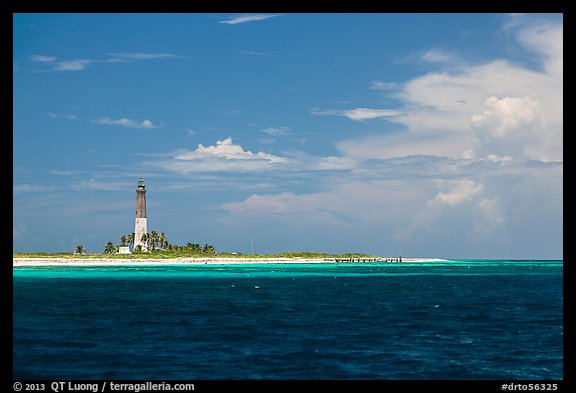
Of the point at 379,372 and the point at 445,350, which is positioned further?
the point at 445,350

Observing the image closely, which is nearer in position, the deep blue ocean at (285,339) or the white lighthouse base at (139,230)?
the deep blue ocean at (285,339)

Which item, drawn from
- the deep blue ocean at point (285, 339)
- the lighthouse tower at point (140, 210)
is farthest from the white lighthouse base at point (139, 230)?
the deep blue ocean at point (285, 339)

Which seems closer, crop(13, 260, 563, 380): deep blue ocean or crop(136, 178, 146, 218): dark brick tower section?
crop(13, 260, 563, 380): deep blue ocean

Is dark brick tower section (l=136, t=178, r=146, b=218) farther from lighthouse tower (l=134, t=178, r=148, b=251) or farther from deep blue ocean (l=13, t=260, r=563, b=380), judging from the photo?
deep blue ocean (l=13, t=260, r=563, b=380)

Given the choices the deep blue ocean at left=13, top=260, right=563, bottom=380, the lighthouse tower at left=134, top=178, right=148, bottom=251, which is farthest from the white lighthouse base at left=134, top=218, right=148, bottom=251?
the deep blue ocean at left=13, top=260, right=563, bottom=380

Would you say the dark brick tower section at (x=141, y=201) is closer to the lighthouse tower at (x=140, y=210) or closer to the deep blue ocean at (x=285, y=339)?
the lighthouse tower at (x=140, y=210)

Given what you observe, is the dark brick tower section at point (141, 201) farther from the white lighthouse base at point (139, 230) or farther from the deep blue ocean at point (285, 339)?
the deep blue ocean at point (285, 339)

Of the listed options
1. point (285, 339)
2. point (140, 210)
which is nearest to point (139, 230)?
point (140, 210)

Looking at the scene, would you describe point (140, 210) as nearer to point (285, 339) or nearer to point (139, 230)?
point (139, 230)

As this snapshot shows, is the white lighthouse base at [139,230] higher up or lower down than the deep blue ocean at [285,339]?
higher up
